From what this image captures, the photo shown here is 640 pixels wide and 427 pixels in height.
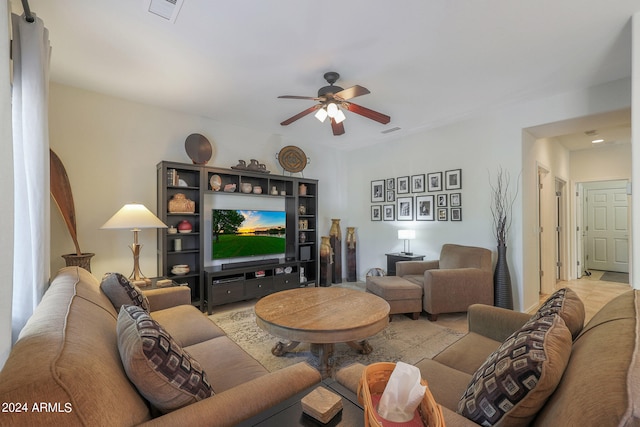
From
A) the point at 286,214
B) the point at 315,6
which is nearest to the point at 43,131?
the point at 315,6

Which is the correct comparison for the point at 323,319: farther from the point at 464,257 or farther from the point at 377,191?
the point at 377,191

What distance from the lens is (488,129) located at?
365 centimetres

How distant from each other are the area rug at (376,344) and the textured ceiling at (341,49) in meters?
2.55

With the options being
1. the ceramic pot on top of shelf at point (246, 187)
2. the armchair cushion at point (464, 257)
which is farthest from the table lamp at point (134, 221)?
the armchair cushion at point (464, 257)

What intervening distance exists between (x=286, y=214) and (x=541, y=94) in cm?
365

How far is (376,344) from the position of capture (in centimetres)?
257

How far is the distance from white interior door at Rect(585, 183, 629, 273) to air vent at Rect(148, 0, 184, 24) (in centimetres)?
825

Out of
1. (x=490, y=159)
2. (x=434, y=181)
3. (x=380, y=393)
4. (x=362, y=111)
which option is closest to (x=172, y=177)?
(x=362, y=111)

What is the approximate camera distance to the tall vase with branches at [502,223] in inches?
129

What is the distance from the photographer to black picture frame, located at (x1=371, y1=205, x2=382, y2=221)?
496 cm

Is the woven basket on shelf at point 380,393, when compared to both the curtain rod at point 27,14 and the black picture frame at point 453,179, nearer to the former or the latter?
the curtain rod at point 27,14

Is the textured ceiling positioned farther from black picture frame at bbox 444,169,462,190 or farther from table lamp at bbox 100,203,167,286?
table lamp at bbox 100,203,167,286

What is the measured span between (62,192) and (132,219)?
0.79 metres

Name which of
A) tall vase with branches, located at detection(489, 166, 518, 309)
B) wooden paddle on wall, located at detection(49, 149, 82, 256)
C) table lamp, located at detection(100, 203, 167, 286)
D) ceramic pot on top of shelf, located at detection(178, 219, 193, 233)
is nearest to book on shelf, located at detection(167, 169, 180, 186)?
ceramic pot on top of shelf, located at detection(178, 219, 193, 233)
